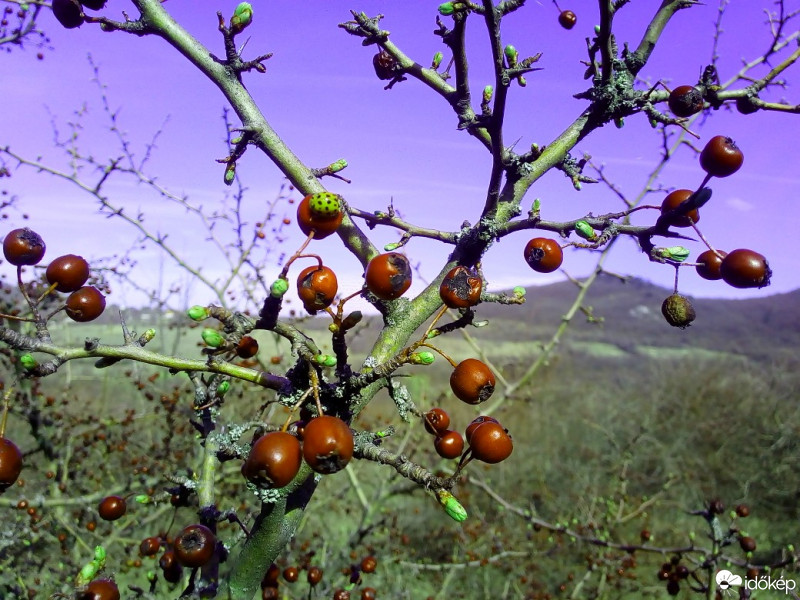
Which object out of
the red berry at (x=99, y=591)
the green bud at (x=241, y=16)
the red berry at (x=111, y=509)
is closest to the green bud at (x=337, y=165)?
the green bud at (x=241, y=16)

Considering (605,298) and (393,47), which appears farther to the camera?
(605,298)

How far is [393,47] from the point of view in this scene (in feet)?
5.77

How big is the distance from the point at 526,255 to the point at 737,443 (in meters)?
10.7

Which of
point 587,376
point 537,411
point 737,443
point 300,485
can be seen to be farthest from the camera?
point 587,376

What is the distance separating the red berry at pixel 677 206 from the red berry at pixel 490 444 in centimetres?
67

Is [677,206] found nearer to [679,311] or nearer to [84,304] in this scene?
[679,311]

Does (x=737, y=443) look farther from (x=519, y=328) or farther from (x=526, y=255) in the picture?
(x=519, y=328)

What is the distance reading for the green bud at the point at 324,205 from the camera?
1096 mm

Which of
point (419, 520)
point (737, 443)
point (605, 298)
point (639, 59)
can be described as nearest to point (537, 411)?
point (737, 443)

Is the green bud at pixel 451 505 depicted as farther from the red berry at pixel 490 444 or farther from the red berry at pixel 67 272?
A: the red berry at pixel 67 272

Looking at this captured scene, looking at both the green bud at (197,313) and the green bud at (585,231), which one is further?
the green bud at (585,231)

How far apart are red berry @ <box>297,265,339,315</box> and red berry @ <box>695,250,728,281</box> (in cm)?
96

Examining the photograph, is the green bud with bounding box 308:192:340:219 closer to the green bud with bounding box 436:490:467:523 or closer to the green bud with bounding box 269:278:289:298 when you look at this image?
the green bud with bounding box 269:278:289:298

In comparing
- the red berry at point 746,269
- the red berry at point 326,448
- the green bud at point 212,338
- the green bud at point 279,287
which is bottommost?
→ the red berry at point 326,448
